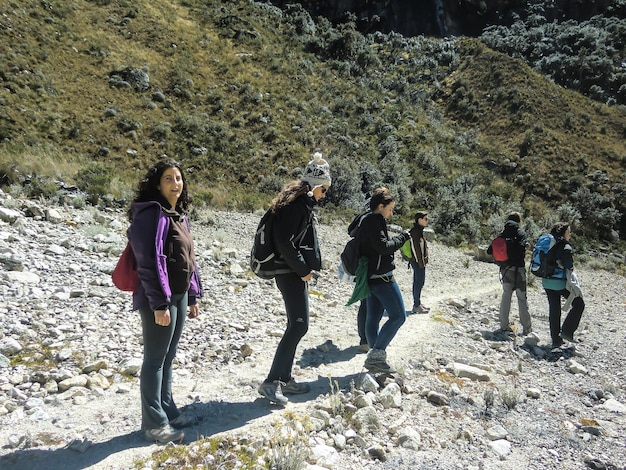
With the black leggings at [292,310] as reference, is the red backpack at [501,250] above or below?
above

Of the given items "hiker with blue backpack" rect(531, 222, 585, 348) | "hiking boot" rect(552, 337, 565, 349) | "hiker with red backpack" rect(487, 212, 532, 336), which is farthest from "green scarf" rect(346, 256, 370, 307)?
"hiking boot" rect(552, 337, 565, 349)

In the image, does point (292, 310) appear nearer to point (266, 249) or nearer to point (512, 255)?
point (266, 249)

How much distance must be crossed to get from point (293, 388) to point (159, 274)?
6.26 ft

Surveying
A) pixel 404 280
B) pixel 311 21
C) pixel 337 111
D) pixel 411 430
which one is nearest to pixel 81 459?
pixel 411 430

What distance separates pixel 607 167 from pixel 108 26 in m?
35.5

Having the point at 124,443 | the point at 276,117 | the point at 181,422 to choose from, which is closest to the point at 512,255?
the point at 181,422

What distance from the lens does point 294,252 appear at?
375 centimetres

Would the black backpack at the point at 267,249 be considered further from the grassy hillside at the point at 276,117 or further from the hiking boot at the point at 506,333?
the grassy hillside at the point at 276,117

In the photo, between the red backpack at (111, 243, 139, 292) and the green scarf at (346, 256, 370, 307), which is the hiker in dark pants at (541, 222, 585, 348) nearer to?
the green scarf at (346, 256, 370, 307)

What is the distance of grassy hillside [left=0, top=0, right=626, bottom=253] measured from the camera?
2153 centimetres

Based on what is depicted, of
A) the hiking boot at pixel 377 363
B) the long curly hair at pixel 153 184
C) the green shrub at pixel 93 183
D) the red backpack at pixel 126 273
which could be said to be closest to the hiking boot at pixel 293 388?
the hiking boot at pixel 377 363

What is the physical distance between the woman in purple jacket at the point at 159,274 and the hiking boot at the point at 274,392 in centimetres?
86

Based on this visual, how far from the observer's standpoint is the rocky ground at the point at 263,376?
3568 millimetres

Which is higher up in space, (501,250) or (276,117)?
(276,117)
